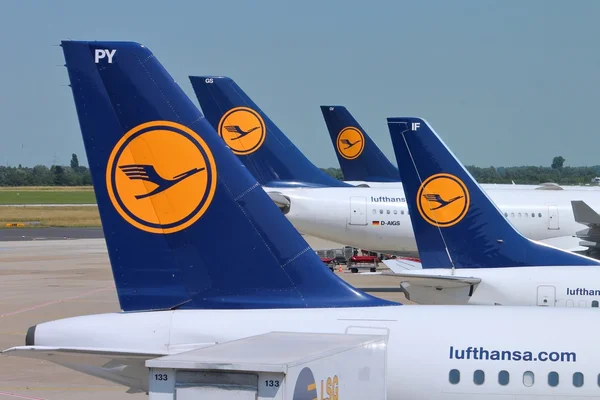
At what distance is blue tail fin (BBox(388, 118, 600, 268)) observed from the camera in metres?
20.8

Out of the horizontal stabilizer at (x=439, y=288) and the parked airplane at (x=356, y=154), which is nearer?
the horizontal stabilizer at (x=439, y=288)

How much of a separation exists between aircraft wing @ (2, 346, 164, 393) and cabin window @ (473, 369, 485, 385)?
3.35 meters

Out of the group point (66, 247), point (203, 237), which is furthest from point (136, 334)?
point (66, 247)

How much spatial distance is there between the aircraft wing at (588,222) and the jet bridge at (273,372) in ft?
58.5

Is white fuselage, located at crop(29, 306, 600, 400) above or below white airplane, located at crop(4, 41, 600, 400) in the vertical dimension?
below

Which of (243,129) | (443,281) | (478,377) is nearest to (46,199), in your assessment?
(243,129)

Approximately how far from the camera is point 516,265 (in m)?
20.9

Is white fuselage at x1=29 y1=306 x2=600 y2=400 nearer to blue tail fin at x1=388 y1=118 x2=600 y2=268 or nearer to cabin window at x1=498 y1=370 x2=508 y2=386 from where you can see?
cabin window at x1=498 y1=370 x2=508 y2=386

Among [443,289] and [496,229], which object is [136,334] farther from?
[496,229]

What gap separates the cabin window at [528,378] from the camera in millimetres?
10047

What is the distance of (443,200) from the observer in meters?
21.4

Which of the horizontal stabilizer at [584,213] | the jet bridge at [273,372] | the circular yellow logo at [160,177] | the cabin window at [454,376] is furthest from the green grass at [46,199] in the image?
the jet bridge at [273,372]

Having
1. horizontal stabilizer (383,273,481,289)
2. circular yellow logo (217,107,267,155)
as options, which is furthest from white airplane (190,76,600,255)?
horizontal stabilizer (383,273,481,289)

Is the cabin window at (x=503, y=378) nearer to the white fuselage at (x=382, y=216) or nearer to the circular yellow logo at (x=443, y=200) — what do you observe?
the circular yellow logo at (x=443, y=200)
